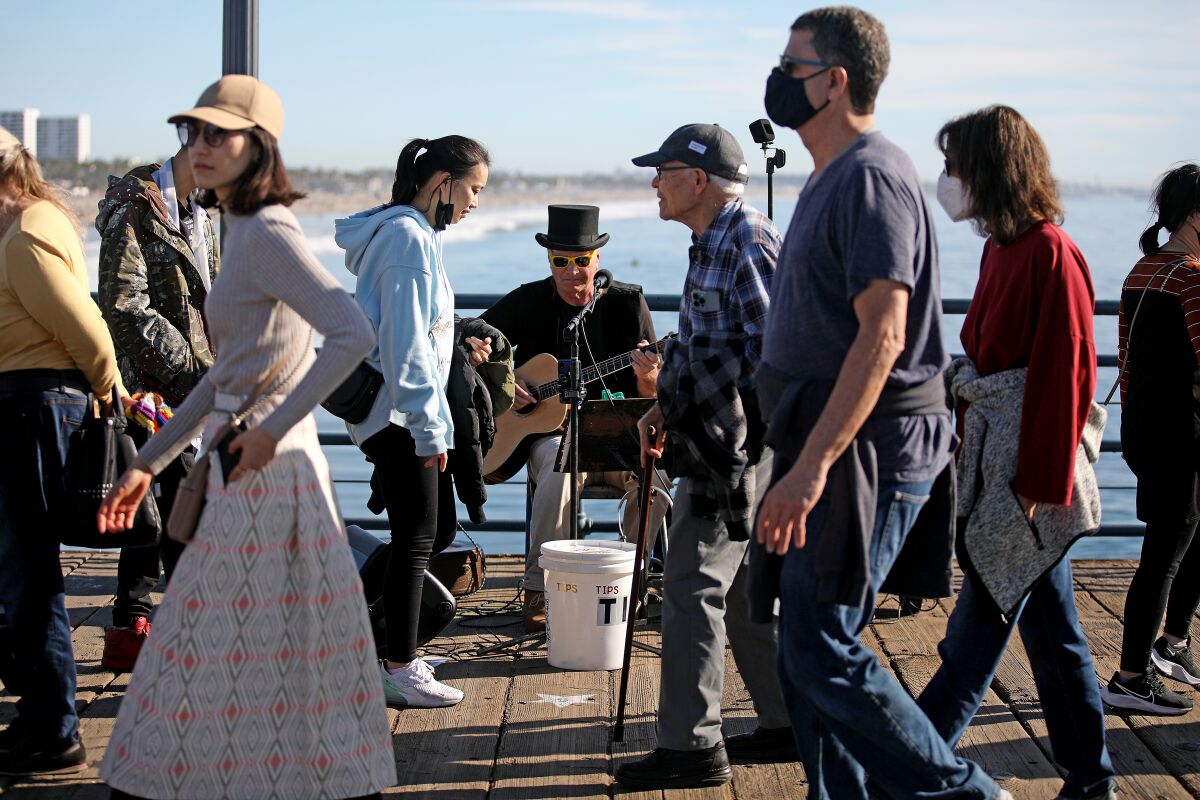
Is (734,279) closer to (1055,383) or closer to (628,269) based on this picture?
(1055,383)

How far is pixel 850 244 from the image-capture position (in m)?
2.76

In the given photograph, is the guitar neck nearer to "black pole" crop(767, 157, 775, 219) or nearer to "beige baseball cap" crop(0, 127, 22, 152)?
"black pole" crop(767, 157, 775, 219)

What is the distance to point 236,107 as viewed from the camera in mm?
2914

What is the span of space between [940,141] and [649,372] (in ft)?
7.18

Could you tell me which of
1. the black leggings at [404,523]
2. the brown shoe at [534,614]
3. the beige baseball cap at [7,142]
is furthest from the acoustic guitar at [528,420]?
the beige baseball cap at [7,142]

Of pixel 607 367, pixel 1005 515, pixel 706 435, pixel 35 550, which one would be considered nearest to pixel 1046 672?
pixel 1005 515

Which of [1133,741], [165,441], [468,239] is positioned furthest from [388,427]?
[468,239]

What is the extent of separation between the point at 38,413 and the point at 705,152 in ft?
Answer: 6.17

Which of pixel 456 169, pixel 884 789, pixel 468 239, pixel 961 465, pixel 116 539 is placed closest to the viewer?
pixel 884 789

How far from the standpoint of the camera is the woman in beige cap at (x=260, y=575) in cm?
281

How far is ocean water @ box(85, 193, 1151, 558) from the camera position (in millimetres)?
11930

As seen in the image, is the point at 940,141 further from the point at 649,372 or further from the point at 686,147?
the point at 649,372

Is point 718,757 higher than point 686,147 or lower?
lower

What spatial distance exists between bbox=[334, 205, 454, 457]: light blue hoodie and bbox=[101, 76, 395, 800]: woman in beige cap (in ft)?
3.48
